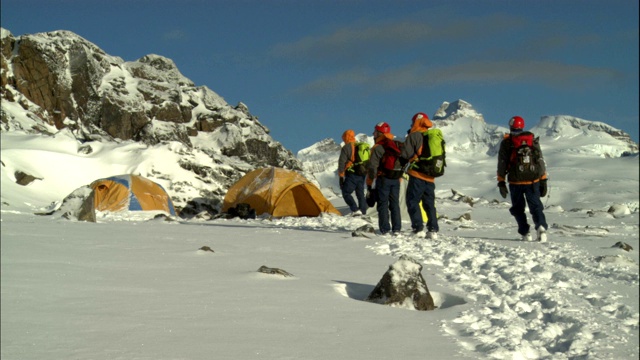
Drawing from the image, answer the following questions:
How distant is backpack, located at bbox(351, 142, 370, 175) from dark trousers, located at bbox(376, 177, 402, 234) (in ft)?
15.4

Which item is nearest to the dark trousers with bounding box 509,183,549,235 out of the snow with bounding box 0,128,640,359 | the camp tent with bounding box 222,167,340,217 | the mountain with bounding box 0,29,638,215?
the snow with bounding box 0,128,640,359

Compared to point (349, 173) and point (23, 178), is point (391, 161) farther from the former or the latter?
point (23, 178)

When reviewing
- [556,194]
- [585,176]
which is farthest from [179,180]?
[585,176]

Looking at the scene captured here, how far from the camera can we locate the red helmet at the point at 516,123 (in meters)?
9.64

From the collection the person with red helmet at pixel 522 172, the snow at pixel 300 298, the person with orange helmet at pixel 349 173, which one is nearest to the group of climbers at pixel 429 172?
the person with red helmet at pixel 522 172

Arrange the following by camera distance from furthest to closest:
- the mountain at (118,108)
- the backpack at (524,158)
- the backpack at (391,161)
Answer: the mountain at (118,108) < the backpack at (391,161) < the backpack at (524,158)

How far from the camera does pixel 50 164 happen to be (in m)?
26.2

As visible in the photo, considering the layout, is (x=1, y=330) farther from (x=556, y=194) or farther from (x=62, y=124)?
(x=556, y=194)

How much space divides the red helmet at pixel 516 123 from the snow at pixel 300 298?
5.77 feet

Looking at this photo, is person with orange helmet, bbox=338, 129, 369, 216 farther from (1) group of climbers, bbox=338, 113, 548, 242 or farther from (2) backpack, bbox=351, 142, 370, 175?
(1) group of climbers, bbox=338, 113, 548, 242

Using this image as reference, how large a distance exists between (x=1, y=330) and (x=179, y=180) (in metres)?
33.8

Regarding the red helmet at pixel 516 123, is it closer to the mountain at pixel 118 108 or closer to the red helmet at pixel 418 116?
the red helmet at pixel 418 116

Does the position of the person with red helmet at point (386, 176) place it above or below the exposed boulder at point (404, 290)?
above

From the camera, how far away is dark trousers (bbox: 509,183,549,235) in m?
9.38
